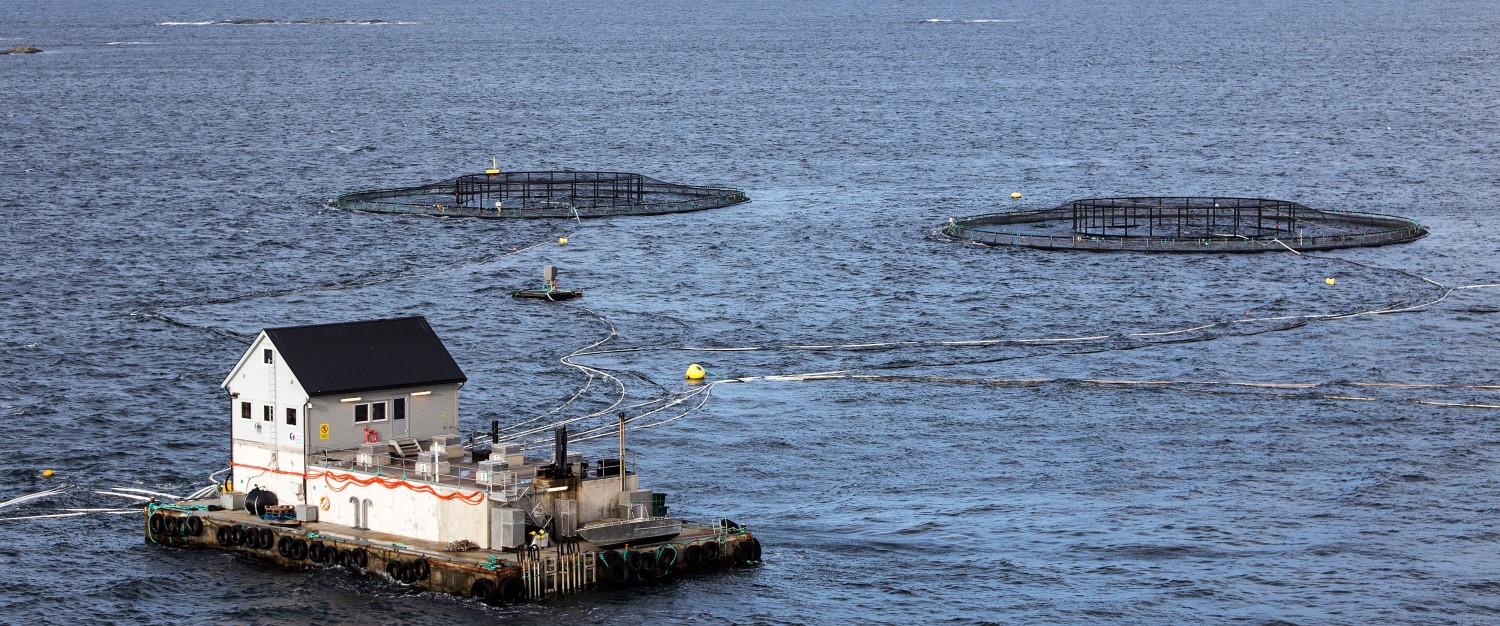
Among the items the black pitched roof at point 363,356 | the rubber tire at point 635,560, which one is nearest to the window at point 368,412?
the black pitched roof at point 363,356

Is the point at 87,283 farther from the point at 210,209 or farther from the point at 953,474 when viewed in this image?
the point at 953,474

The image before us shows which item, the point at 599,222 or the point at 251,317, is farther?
the point at 599,222

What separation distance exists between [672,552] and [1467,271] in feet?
317

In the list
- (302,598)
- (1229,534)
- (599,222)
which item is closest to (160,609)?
(302,598)

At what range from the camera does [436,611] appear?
7088cm

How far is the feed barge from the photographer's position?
72688 millimetres

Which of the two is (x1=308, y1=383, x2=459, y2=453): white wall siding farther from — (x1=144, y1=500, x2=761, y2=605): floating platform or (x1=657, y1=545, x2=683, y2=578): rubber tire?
(x1=657, y1=545, x2=683, y2=578): rubber tire

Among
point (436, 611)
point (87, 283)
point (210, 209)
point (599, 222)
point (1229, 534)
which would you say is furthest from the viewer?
point (210, 209)

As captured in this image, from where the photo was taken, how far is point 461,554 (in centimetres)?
7275

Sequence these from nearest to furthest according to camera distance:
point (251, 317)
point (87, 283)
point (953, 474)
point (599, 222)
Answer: point (953, 474) < point (251, 317) < point (87, 283) < point (599, 222)

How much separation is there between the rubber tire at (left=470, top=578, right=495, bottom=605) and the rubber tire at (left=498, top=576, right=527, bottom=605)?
329mm

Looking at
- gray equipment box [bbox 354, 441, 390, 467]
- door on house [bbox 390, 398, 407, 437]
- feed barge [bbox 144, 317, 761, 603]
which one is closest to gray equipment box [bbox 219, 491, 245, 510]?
feed barge [bbox 144, 317, 761, 603]

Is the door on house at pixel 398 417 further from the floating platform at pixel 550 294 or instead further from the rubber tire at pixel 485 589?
the floating platform at pixel 550 294

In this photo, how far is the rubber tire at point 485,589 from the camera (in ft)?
232
